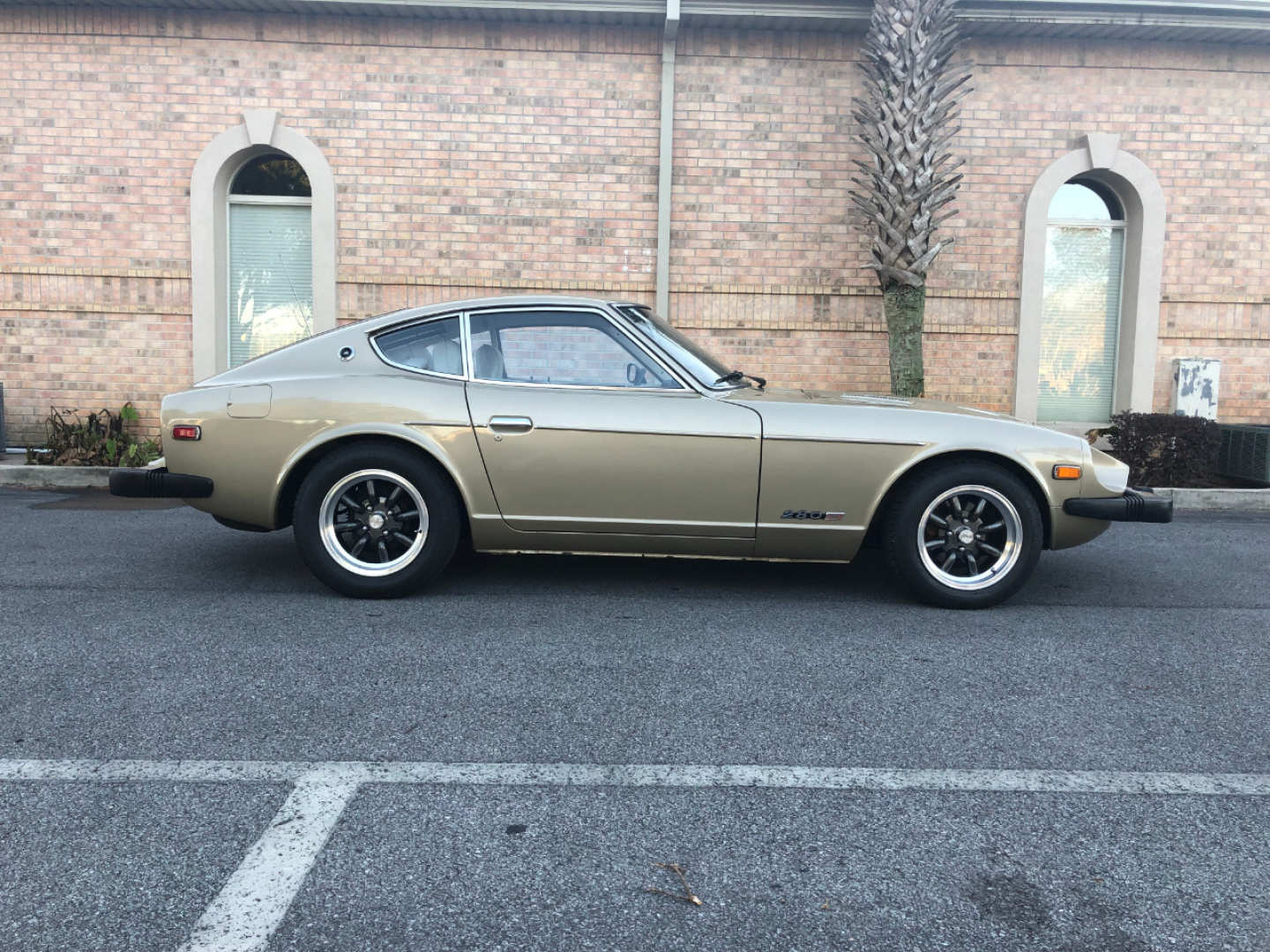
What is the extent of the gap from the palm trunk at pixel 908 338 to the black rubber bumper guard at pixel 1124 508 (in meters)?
4.74

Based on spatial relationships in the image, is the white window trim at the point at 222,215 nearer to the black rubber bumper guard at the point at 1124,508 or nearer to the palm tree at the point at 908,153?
the palm tree at the point at 908,153

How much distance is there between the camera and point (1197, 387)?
10406mm

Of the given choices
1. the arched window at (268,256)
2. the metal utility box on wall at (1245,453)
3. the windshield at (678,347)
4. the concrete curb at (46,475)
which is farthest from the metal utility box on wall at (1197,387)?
the concrete curb at (46,475)

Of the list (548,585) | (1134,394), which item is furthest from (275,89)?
(1134,394)

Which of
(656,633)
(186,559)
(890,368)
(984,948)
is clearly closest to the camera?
(984,948)

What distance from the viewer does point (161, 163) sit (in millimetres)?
10258

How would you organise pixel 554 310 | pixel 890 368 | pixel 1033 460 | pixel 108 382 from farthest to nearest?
pixel 108 382, pixel 890 368, pixel 554 310, pixel 1033 460

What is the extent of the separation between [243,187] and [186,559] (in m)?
6.22

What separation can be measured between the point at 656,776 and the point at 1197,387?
9.57 meters

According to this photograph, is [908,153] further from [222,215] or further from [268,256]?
[222,215]

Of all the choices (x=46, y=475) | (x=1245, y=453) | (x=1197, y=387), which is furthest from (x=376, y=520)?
(x=1197, y=387)

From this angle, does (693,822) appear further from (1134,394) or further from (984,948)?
(1134,394)

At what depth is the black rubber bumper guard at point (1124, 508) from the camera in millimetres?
4703

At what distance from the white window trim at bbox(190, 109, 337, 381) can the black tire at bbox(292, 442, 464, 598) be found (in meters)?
6.01
